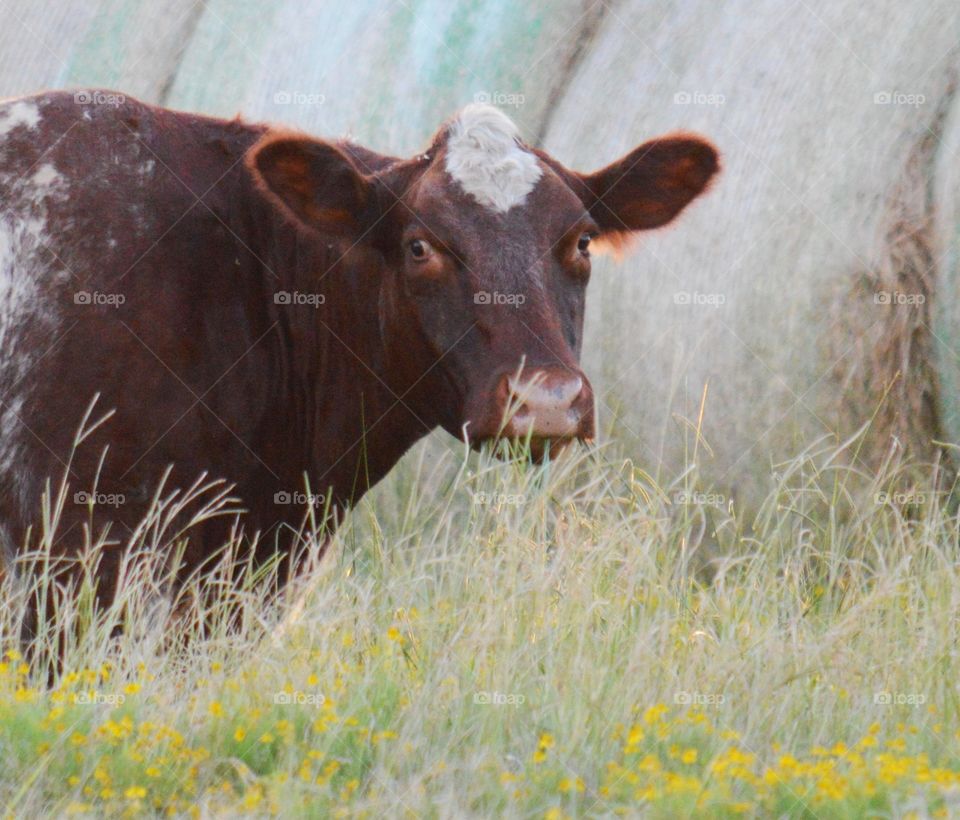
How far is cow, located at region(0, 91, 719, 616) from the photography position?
5.70 metres

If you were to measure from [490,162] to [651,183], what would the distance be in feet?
3.45

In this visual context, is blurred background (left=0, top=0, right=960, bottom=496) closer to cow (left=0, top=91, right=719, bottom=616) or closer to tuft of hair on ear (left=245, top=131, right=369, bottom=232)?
cow (left=0, top=91, right=719, bottom=616)

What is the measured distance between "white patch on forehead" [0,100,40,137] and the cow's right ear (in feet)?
2.75

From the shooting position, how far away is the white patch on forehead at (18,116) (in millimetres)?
6023

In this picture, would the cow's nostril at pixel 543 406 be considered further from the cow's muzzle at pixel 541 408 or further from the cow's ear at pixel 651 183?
the cow's ear at pixel 651 183

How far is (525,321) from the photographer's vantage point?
5.57m

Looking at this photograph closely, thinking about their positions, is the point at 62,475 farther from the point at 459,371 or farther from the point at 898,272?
the point at 898,272

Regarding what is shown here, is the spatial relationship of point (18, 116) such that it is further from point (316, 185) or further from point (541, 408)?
point (541, 408)

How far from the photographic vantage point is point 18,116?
6051mm

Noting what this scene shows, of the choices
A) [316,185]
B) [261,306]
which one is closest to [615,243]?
[316,185]

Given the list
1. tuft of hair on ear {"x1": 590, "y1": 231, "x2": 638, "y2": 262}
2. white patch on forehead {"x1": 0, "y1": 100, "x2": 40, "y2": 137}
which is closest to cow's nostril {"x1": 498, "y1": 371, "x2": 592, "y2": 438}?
tuft of hair on ear {"x1": 590, "y1": 231, "x2": 638, "y2": 262}

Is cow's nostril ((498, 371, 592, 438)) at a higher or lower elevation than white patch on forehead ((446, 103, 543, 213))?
lower

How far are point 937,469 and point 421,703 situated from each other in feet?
9.93

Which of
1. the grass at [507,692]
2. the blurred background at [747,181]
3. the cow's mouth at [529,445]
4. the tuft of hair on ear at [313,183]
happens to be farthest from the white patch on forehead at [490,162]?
the blurred background at [747,181]
